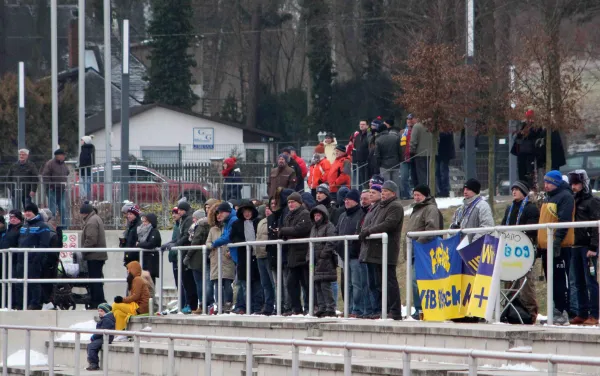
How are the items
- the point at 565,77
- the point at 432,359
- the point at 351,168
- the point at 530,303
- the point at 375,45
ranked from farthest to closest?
the point at 375,45, the point at 351,168, the point at 565,77, the point at 530,303, the point at 432,359

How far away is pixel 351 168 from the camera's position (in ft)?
92.3

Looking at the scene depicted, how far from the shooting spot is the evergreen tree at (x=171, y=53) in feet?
224

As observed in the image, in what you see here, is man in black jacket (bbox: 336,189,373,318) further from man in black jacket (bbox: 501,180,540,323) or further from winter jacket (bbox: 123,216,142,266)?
winter jacket (bbox: 123,216,142,266)

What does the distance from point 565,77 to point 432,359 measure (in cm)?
1565

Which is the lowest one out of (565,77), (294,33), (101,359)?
(101,359)

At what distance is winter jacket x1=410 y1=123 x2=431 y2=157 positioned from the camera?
26047mm

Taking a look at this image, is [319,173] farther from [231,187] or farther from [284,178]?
[231,187]

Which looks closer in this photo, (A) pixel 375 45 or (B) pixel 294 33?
(A) pixel 375 45

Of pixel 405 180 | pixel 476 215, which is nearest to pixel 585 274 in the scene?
pixel 476 215

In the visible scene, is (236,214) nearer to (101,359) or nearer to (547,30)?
(101,359)

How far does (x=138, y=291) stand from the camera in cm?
1966

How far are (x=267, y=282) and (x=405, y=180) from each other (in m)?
9.44

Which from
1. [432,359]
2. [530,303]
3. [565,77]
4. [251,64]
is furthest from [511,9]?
[432,359]

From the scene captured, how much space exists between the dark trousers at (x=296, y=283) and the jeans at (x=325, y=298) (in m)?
0.62
